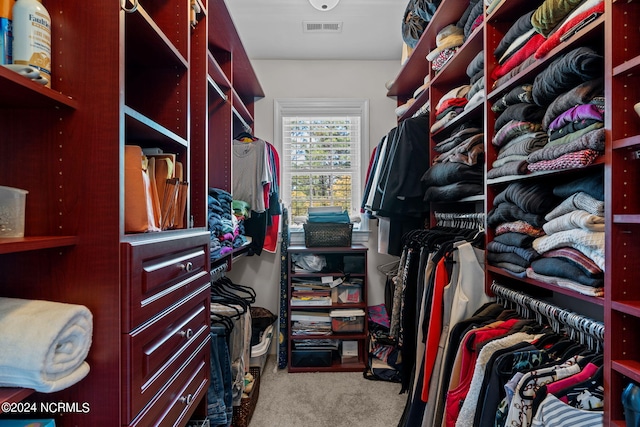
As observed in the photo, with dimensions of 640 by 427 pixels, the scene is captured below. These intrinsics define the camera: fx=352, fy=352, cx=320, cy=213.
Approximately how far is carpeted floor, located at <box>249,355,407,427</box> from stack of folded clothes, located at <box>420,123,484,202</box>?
4.41 ft

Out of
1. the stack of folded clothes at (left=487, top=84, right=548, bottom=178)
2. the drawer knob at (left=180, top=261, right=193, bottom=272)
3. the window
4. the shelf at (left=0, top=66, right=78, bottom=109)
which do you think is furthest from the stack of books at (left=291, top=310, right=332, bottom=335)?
the shelf at (left=0, top=66, right=78, bottom=109)

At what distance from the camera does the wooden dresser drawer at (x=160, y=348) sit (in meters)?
0.82

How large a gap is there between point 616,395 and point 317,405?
1751 millimetres

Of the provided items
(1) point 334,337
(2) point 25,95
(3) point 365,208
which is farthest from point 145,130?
(1) point 334,337

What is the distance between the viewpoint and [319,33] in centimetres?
266

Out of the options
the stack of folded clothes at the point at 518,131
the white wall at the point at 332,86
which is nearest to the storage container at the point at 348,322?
the white wall at the point at 332,86

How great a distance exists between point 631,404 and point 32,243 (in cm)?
128

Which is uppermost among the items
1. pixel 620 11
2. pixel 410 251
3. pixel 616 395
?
pixel 620 11

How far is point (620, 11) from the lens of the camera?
84 centimetres

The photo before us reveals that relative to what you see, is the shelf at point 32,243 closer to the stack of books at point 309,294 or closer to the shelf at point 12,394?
the shelf at point 12,394

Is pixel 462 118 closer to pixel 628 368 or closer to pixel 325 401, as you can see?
pixel 628 368

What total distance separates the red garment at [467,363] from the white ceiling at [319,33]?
2054mm

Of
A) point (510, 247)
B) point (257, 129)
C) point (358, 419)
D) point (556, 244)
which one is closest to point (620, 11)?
point (556, 244)

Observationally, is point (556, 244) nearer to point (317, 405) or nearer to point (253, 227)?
point (317, 405)
